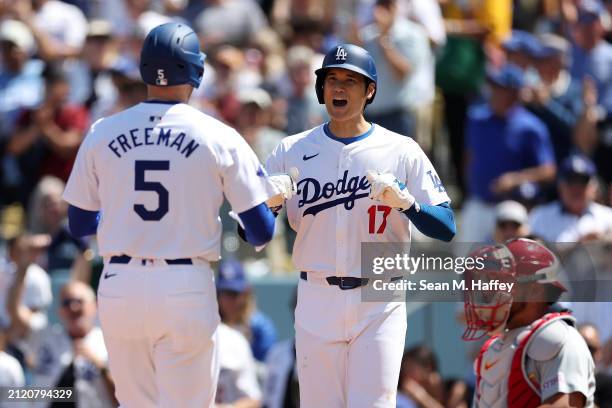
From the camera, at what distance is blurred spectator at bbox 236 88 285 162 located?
40.2ft

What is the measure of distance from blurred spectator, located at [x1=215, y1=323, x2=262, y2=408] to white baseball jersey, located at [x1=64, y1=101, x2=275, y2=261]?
3078 mm

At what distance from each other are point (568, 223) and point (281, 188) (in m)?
4.91

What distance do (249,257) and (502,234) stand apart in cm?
257

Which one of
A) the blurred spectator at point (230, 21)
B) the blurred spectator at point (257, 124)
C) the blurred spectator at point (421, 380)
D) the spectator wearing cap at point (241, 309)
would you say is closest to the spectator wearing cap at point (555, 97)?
the blurred spectator at point (257, 124)

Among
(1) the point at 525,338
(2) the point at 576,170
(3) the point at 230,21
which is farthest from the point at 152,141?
(3) the point at 230,21

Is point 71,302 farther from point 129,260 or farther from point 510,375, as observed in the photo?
point 510,375

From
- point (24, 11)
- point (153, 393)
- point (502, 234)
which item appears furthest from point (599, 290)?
point (24, 11)

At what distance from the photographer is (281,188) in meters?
6.44

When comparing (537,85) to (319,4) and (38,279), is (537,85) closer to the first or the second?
(319,4)

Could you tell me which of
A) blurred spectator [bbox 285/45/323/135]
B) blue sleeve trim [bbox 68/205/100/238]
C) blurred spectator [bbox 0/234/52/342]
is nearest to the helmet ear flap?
blue sleeve trim [bbox 68/205/100/238]

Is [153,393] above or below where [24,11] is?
below

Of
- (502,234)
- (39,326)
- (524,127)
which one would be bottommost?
(39,326)

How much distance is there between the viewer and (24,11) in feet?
46.4

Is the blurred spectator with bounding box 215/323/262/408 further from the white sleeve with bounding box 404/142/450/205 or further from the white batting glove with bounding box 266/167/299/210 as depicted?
the white sleeve with bounding box 404/142/450/205
